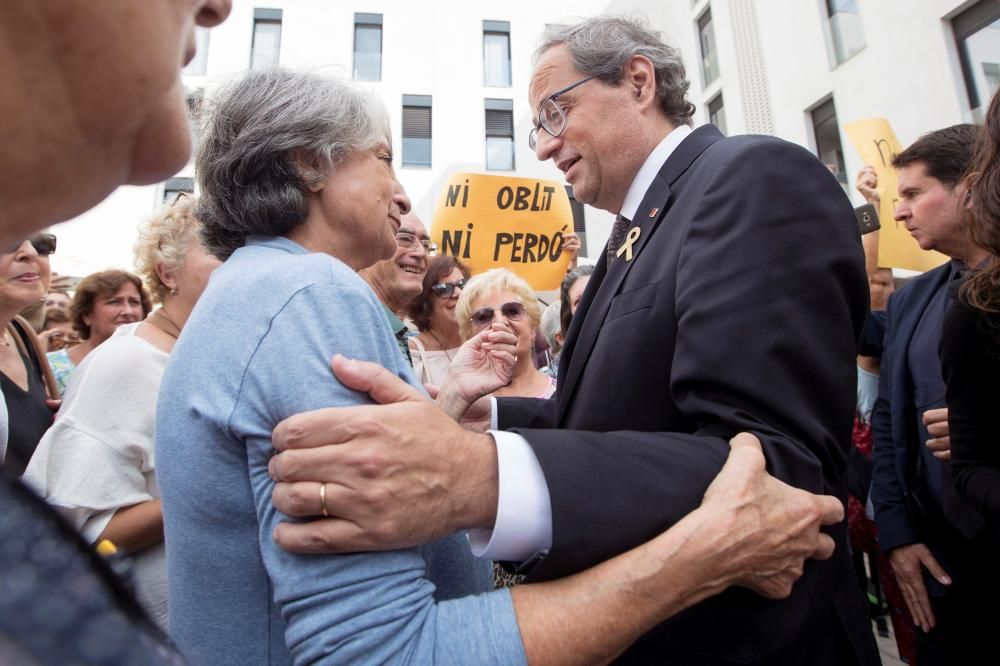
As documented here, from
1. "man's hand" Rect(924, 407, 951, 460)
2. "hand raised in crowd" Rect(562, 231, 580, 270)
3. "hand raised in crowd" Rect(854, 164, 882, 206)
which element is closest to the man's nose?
"man's hand" Rect(924, 407, 951, 460)

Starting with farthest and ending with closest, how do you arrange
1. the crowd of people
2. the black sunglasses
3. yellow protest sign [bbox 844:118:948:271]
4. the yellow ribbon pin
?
1. the black sunglasses
2. yellow protest sign [bbox 844:118:948:271]
3. the yellow ribbon pin
4. the crowd of people

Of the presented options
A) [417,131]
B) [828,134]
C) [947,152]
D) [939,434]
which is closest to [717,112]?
[828,134]

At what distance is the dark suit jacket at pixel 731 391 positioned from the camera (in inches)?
39.8

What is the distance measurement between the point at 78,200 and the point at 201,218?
3.19ft

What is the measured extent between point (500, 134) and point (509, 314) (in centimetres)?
1520

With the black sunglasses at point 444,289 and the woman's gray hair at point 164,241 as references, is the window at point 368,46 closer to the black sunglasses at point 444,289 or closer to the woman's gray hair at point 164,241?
the black sunglasses at point 444,289

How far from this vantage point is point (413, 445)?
0.92m

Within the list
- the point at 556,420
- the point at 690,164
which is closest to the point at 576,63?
the point at 690,164

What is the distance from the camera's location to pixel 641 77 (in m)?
1.94

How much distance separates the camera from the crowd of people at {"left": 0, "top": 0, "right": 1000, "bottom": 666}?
1.79ft

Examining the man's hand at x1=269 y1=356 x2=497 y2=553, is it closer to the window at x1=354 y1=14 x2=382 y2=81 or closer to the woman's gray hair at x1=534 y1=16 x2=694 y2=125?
the woman's gray hair at x1=534 y1=16 x2=694 y2=125

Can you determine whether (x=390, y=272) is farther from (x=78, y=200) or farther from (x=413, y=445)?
(x=78, y=200)

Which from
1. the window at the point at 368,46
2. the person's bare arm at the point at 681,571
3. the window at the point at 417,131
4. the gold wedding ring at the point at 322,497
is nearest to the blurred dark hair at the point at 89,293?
the gold wedding ring at the point at 322,497

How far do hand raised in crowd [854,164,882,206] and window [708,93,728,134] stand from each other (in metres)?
10.8
